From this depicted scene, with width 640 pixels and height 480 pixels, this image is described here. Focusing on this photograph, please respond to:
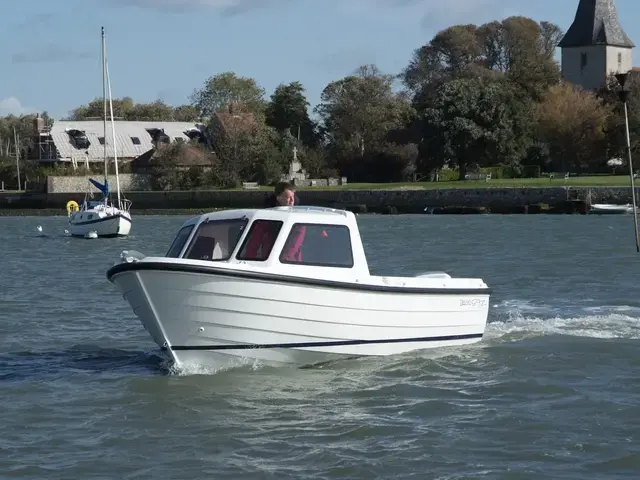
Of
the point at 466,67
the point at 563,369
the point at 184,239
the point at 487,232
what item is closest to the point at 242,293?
the point at 184,239

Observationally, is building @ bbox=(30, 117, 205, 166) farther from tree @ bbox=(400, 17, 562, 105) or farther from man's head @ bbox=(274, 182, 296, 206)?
man's head @ bbox=(274, 182, 296, 206)

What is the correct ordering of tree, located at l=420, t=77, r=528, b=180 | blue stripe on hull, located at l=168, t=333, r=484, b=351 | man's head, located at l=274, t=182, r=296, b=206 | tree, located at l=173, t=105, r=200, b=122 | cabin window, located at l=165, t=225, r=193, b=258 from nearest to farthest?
blue stripe on hull, located at l=168, t=333, r=484, b=351 → cabin window, located at l=165, t=225, r=193, b=258 → man's head, located at l=274, t=182, r=296, b=206 → tree, located at l=420, t=77, r=528, b=180 → tree, located at l=173, t=105, r=200, b=122

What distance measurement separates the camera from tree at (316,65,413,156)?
103m

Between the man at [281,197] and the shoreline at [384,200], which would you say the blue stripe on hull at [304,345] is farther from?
the shoreline at [384,200]

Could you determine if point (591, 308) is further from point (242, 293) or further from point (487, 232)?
point (487, 232)

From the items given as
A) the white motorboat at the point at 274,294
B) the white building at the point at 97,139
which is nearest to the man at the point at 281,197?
the white motorboat at the point at 274,294

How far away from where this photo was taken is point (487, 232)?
2104 inches

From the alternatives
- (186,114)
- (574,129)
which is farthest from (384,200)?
(186,114)

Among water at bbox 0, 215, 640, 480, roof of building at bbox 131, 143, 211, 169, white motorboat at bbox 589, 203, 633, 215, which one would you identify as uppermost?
roof of building at bbox 131, 143, 211, 169

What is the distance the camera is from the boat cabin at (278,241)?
48.7 ft

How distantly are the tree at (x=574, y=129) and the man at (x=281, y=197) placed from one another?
261 feet

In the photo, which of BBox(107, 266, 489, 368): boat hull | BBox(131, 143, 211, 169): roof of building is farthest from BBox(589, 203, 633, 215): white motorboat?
BBox(107, 266, 489, 368): boat hull

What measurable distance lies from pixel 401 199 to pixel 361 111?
24.8 metres

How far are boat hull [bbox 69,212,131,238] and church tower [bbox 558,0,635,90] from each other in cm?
7122
